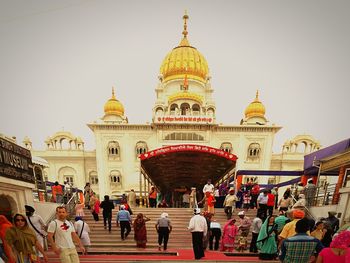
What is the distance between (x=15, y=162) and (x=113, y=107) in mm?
30100

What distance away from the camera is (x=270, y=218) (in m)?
6.25

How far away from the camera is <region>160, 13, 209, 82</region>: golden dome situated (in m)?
39.3

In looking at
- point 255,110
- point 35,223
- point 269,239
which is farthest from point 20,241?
point 255,110

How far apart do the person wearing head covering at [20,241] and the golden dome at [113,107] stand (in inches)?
1343

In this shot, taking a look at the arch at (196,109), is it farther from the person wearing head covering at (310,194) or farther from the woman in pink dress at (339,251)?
the woman in pink dress at (339,251)

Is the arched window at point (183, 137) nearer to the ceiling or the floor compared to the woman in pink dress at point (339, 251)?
nearer to the ceiling

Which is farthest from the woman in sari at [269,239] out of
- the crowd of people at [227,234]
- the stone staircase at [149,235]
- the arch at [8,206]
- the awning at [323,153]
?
the arch at [8,206]

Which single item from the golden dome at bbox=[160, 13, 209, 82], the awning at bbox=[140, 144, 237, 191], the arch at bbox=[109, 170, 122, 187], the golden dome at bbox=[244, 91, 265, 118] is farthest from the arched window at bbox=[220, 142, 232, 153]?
the arch at bbox=[109, 170, 122, 187]

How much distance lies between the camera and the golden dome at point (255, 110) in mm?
36188

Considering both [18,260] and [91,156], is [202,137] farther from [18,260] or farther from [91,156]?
[18,260]

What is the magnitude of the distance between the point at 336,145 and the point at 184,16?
145 ft

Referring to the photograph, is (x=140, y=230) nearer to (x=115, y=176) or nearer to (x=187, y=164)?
(x=187, y=164)

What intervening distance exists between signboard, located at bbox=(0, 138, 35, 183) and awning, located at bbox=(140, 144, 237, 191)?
701 centimetres

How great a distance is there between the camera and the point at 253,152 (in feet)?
104
